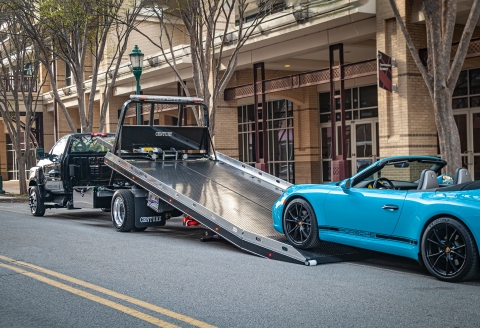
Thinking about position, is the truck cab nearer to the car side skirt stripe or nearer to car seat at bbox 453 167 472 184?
the car side skirt stripe

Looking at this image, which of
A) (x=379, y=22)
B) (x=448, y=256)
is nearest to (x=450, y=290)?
(x=448, y=256)

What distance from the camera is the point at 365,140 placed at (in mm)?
25016

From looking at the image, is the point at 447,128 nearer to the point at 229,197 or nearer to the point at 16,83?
the point at 229,197

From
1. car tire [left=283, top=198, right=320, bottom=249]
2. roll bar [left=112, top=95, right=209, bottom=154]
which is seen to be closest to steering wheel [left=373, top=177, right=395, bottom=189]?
car tire [left=283, top=198, right=320, bottom=249]

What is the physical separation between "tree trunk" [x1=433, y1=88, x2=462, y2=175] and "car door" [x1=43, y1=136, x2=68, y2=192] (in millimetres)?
8532

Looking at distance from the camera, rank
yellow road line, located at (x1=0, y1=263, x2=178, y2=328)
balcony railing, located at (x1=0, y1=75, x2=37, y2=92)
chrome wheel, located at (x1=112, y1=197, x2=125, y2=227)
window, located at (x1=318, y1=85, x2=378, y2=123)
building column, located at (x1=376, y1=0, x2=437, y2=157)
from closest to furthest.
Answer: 1. yellow road line, located at (x1=0, y1=263, x2=178, y2=328)
2. chrome wheel, located at (x1=112, y1=197, x2=125, y2=227)
3. building column, located at (x1=376, y1=0, x2=437, y2=157)
4. window, located at (x1=318, y1=85, x2=378, y2=123)
5. balcony railing, located at (x1=0, y1=75, x2=37, y2=92)

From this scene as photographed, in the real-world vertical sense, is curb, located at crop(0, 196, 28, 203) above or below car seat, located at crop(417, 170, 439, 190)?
below

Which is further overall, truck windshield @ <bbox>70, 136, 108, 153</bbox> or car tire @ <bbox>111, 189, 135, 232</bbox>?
truck windshield @ <bbox>70, 136, 108, 153</bbox>

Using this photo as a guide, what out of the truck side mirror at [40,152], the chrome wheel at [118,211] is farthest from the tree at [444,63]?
the truck side mirror at [40,152]

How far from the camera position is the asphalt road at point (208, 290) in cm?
586

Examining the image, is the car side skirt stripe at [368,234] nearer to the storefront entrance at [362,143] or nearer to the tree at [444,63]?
the tree at [444,63]

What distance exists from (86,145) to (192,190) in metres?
5.39

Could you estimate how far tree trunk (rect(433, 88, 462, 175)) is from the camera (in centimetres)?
1198

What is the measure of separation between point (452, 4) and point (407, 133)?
5.77m
